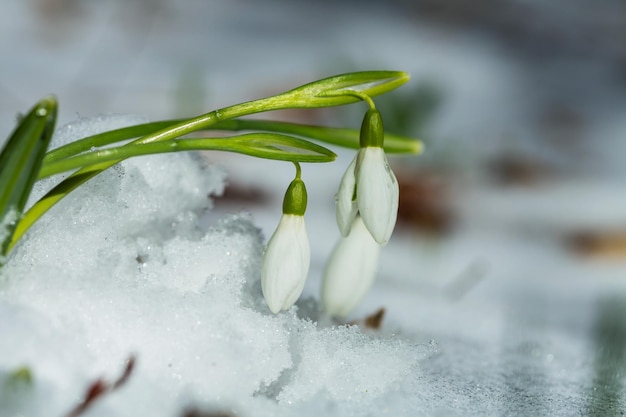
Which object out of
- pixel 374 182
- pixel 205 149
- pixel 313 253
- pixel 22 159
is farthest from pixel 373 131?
pixel 313 253

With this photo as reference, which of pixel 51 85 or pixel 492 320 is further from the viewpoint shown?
pixel 51 85

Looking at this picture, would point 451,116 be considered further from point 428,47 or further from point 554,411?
point 554,411

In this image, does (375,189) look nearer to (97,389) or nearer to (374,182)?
(374,182)

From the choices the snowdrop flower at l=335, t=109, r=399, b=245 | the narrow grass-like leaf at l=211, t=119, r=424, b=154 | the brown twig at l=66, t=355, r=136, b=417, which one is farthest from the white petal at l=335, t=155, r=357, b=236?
the brown twig at l=66, t=355, r=136, b=417

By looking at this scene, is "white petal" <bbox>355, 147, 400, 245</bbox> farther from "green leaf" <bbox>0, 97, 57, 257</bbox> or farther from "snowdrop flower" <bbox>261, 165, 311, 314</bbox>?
"green leaf" <bbox>0, 97, 57, 257</bbox>

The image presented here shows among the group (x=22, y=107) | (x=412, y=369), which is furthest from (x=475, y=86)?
(x=412, y=369)
